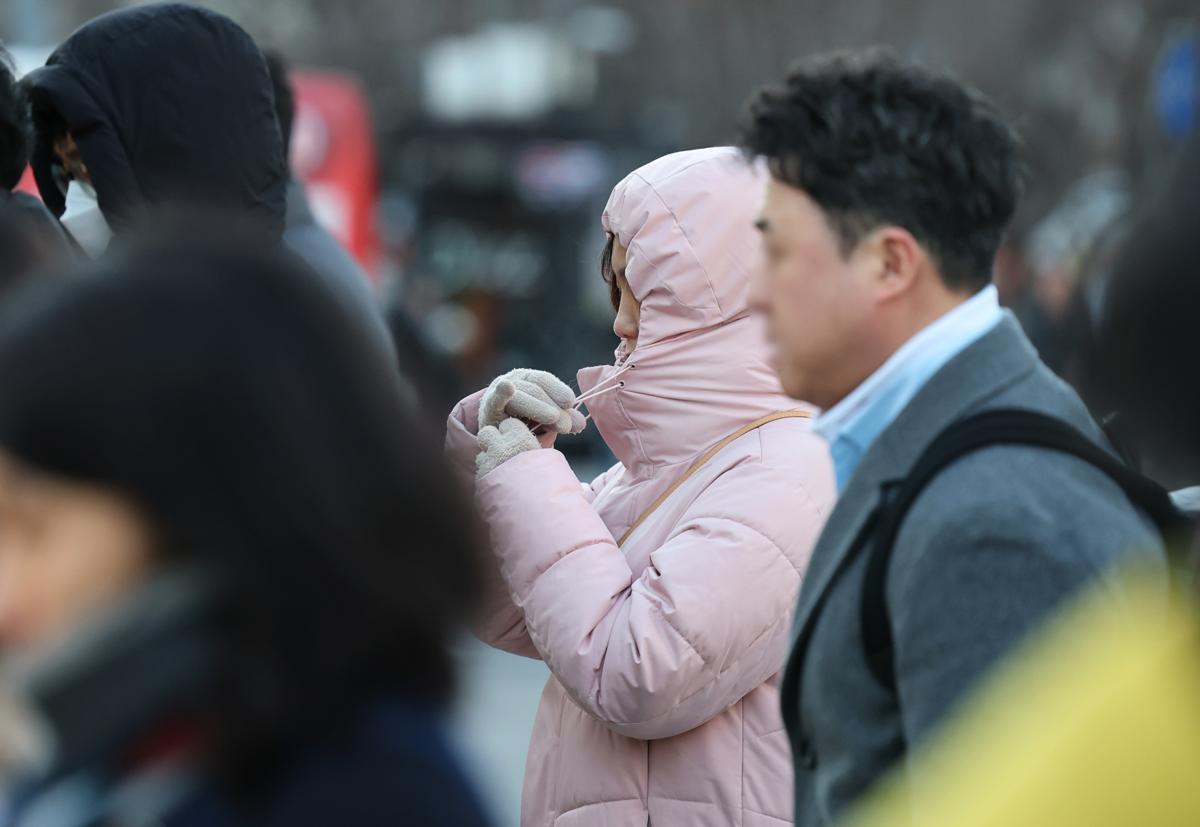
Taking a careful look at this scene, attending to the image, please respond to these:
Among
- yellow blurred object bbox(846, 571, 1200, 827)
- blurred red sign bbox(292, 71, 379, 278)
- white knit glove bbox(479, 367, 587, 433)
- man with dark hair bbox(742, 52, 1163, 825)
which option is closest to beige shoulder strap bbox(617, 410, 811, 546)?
white knit glove bbox(479, 367, 587, 433)

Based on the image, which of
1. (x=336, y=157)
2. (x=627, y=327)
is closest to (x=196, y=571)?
(x=627, y=327)

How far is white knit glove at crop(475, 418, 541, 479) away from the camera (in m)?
2.98

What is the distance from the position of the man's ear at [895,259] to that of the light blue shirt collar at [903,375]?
70 mm

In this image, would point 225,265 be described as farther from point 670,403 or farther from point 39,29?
point 39,29

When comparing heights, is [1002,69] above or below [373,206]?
below

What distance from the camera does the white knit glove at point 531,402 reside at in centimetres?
302

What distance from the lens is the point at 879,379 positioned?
2232 mm

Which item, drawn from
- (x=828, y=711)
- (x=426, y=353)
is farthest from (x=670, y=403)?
(x=426, y=353)

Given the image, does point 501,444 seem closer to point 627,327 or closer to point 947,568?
point 627,327

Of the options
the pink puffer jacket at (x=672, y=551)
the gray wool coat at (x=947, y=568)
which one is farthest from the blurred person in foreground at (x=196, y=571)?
the pink puffer jacket at (x=672, y=551)

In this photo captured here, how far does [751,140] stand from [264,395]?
109 cm

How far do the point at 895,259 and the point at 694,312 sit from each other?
2.62 ft

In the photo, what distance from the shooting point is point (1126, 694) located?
1.32 meters

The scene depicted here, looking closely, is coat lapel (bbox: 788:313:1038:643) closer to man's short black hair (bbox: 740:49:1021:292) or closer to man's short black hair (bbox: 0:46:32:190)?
man's short black hair (bbox: 740:49:1021:292)
